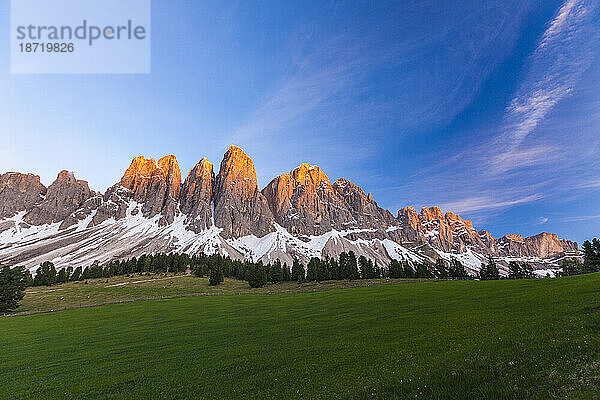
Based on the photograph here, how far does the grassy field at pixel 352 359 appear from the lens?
1076 centimetres

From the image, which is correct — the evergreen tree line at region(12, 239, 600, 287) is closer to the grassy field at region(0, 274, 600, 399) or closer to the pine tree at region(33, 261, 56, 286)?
the pine tree at region(33, 261, 56, 286)

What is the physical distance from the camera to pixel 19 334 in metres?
38.4

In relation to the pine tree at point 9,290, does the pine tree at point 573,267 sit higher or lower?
lower

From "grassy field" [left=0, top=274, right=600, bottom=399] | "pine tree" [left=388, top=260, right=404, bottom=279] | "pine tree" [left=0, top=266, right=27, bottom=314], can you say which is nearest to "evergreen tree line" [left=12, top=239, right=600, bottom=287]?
"pine tree" [left=388, top=260, right=404, bottom=279]

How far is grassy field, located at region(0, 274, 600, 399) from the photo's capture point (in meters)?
10.8

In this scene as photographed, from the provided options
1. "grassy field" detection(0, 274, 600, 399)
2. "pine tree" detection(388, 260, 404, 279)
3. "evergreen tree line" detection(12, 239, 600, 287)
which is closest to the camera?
"grassy field" detection(0, 274, 600, 399)

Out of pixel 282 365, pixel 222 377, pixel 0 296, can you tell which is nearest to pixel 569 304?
pixel 282 365

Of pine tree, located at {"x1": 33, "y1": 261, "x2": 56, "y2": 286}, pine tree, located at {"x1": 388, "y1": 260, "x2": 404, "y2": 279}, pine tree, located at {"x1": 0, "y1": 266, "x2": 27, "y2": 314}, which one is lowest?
pine tree, located at {"x1": 388, "y1": 260, "x2": 404, "y2": 279}

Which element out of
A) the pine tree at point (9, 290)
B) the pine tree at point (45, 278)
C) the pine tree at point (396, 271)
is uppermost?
the pine tree at point (9, 290)

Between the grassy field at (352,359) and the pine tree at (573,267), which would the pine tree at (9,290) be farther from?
the pine tree at (573,267)

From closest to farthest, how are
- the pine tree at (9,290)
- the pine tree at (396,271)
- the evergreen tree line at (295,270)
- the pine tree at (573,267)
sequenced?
the pine tree at (9,290) < the pine tree at (573,267) < the evergreen tree line at (295,270) < the pine tree at (396,271)

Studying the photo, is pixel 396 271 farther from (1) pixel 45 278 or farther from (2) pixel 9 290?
(1) pixel 45 278

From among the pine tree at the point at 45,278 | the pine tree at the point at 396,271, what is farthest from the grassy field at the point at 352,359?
the pine tree at the point at 45,278

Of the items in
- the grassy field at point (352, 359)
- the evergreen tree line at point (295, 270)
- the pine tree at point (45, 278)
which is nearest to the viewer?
the grassy field at point (352, 359)
